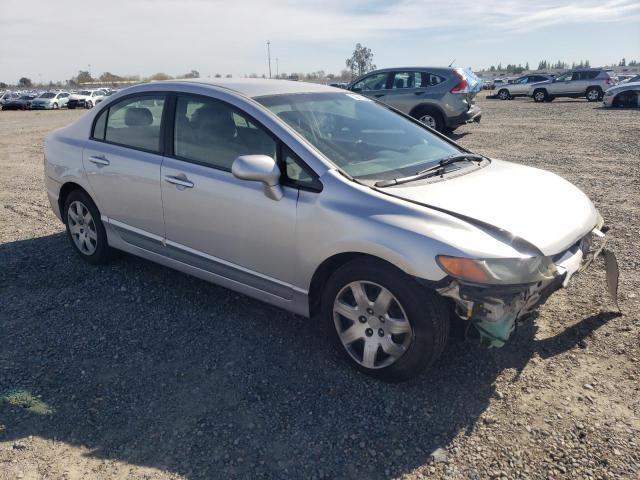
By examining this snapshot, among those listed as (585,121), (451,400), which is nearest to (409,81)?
(585,121)

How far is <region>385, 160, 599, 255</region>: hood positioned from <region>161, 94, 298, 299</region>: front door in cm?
80

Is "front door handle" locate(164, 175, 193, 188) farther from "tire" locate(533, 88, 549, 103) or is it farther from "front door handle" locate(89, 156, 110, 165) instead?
"tire" locate(533, 88, 549, 103)

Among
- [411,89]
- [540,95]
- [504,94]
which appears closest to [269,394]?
[411,89]

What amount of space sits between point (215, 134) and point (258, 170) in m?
0.79

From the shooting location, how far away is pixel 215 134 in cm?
364

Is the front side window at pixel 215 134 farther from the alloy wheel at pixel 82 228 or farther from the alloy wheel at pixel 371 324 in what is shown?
the alloy wheel at pixel 82 228

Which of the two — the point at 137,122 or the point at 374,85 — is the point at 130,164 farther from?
the point at 374,85

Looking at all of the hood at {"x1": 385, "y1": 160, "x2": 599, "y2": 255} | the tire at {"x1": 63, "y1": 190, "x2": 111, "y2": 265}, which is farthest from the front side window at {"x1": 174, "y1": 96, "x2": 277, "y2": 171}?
the tire at {"x1": 63, "y1": 190, "x2": 111, "y2": 265}

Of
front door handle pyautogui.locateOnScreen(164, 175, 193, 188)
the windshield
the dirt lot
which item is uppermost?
the windshield

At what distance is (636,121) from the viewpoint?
14719 millimetres

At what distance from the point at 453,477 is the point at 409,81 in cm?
1165

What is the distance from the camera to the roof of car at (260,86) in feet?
12.1

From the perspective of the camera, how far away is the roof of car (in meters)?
3.70

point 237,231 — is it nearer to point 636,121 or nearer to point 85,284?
point 85,284
